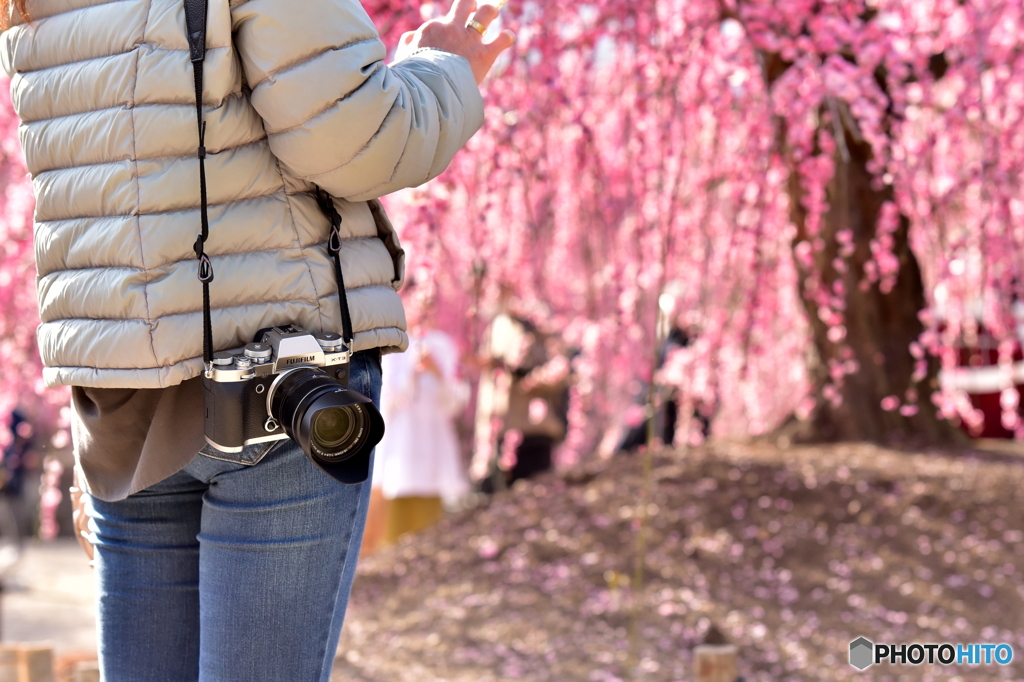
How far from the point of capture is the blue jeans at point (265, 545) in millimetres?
933

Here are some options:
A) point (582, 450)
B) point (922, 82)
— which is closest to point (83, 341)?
point (922, 82)

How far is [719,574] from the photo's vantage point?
3406 millimetres

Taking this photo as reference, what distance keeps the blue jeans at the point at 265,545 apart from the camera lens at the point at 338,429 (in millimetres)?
86

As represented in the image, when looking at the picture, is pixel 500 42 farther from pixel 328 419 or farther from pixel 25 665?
pixel 25 665

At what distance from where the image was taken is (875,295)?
408cm

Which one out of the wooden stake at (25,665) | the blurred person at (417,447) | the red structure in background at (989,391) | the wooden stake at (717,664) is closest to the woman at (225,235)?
the wooden stake at (25,665)

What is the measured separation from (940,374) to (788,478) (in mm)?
795

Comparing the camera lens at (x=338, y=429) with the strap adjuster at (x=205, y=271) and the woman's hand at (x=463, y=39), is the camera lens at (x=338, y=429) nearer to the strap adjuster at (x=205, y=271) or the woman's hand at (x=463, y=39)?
→ the strap adjuster at (x=205, y=271)

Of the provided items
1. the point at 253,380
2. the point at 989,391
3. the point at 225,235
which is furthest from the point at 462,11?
the point at 989,391

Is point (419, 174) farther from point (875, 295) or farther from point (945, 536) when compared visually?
point (875, 295)

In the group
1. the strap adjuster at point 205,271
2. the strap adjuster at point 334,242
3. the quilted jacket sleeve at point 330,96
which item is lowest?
the strap adjuster at point 205,271

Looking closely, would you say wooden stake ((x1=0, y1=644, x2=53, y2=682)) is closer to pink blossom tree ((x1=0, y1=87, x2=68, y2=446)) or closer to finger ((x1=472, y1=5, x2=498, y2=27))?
finger ((x1=472, y1=5, x2=498, y2=27))

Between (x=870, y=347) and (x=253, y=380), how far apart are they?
12.0 ft

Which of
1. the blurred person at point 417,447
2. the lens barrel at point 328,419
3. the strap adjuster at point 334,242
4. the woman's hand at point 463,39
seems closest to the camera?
the lens barrel at point 328,419
